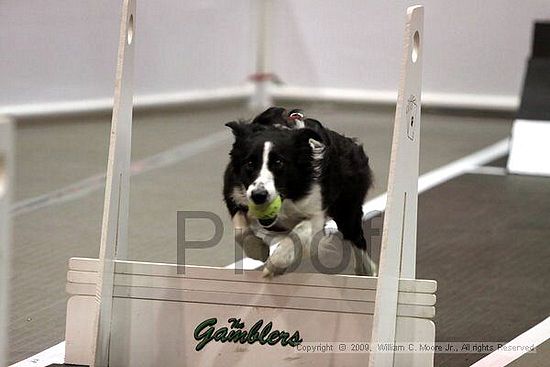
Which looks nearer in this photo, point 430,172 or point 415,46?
point 415,46

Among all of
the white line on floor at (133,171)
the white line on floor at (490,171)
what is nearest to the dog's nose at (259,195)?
the white line on floor at (133,171)

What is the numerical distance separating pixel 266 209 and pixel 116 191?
448mm

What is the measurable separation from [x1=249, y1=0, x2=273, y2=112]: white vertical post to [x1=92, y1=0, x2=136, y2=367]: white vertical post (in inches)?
249

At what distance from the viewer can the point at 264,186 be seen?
2.86 m

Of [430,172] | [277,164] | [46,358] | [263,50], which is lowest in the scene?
[46,358]

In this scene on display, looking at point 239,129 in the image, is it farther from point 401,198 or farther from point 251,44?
point 251,44

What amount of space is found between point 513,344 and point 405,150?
94 cm

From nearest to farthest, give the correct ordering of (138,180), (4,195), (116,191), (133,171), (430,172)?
(4,195), (116,191), (138,180), (133,171), (430,172)

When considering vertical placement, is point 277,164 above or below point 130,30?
below


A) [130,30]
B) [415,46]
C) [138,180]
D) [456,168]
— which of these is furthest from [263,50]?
[415,46]

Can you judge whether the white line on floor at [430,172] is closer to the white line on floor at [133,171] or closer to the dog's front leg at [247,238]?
the white line on floor at [133,171]

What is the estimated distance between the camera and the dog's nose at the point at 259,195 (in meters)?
2.85

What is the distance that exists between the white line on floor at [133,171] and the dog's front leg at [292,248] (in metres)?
2.48

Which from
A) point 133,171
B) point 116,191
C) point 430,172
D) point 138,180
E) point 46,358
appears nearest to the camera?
point 116,191
